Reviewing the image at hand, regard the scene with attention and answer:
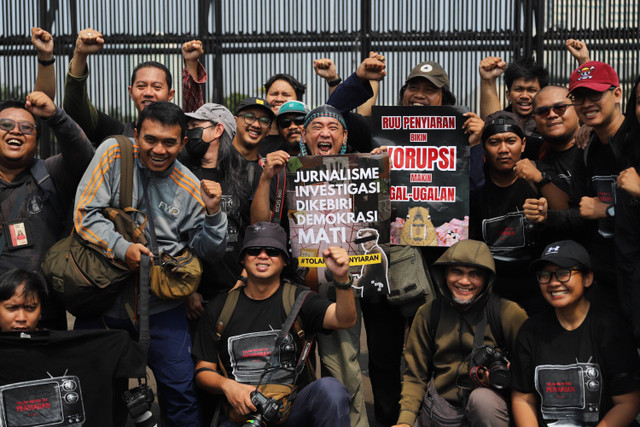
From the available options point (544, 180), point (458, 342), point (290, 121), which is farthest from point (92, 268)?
point (544, 180)

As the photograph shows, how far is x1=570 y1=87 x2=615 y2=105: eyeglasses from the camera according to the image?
13.8 ft

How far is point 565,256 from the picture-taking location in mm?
3986

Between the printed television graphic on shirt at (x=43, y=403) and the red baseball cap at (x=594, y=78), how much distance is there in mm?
3327

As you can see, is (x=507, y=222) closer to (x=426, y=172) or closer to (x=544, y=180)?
(x=544, y=180)

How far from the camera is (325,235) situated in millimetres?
4277

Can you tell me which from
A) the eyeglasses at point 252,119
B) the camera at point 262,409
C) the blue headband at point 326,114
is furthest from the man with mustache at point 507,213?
the camera at point 262,409

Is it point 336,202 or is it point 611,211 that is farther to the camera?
point 336,202

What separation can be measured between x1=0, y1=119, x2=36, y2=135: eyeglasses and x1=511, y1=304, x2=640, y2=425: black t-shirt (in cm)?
309

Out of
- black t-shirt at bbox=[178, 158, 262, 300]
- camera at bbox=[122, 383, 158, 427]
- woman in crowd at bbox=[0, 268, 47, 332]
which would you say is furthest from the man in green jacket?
woman in crowd at bbox=[0, 268, 47, 332]

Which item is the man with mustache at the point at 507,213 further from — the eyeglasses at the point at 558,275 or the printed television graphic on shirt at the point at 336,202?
the printed television graphic on shirt at the point at 336,202

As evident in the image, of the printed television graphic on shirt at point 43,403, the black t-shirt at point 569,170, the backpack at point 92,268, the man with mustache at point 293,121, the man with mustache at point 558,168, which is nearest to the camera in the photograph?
the printed television graphic on shirt at point 43,403

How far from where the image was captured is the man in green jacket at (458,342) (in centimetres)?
406

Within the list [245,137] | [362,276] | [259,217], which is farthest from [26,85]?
[362,276]

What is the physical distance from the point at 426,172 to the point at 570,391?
1.59 meters
